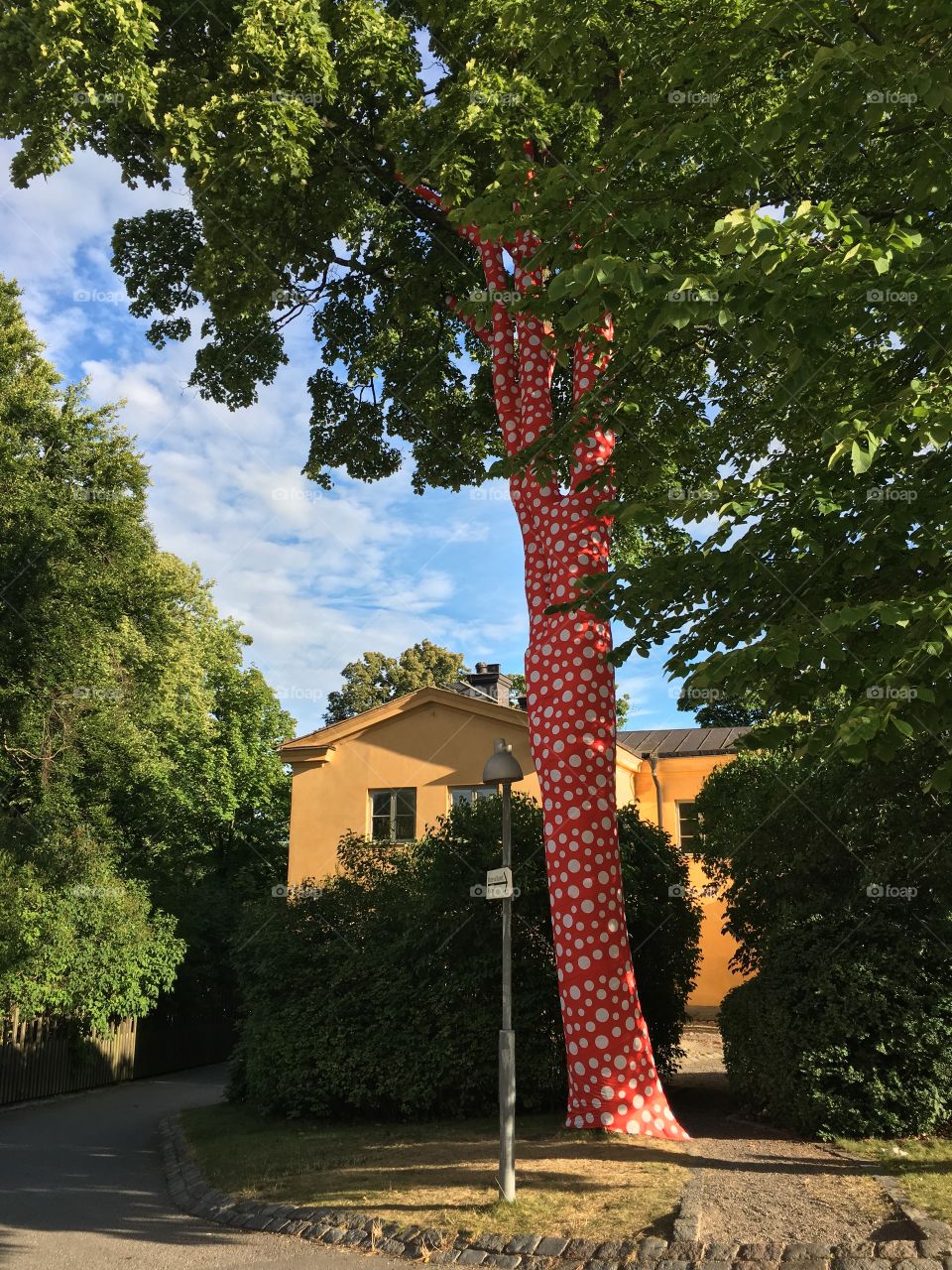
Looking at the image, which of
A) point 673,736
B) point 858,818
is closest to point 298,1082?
point 858,818

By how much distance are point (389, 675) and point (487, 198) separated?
4076 centimetres

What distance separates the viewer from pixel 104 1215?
820 cm

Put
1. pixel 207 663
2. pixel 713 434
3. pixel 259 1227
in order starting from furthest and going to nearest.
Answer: pixel 207 663
pixel 713 434
pixel 259 1227

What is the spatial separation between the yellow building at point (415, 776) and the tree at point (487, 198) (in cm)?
1073

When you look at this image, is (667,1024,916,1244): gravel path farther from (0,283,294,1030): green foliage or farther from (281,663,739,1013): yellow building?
(0,283,294,1030): green foliage

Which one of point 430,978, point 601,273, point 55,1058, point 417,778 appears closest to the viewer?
point 601,273

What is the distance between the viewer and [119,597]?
70.2ft

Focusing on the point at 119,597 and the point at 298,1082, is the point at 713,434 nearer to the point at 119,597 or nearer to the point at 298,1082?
the point at 298,1082

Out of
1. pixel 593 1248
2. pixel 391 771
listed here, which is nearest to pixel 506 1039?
pixel 593 1248

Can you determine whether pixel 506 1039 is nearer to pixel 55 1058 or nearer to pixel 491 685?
pixel 55 1058

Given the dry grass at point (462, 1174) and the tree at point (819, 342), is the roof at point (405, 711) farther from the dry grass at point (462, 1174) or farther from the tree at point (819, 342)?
the tree at point (819, 342)

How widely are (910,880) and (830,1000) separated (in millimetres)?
1439

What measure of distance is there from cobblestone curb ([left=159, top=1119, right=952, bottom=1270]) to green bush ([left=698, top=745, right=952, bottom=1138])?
2135mm

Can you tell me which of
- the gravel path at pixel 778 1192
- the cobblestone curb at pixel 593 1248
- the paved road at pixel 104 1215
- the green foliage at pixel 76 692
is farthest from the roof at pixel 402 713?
the cobblestone curb at pixel 593 1248
